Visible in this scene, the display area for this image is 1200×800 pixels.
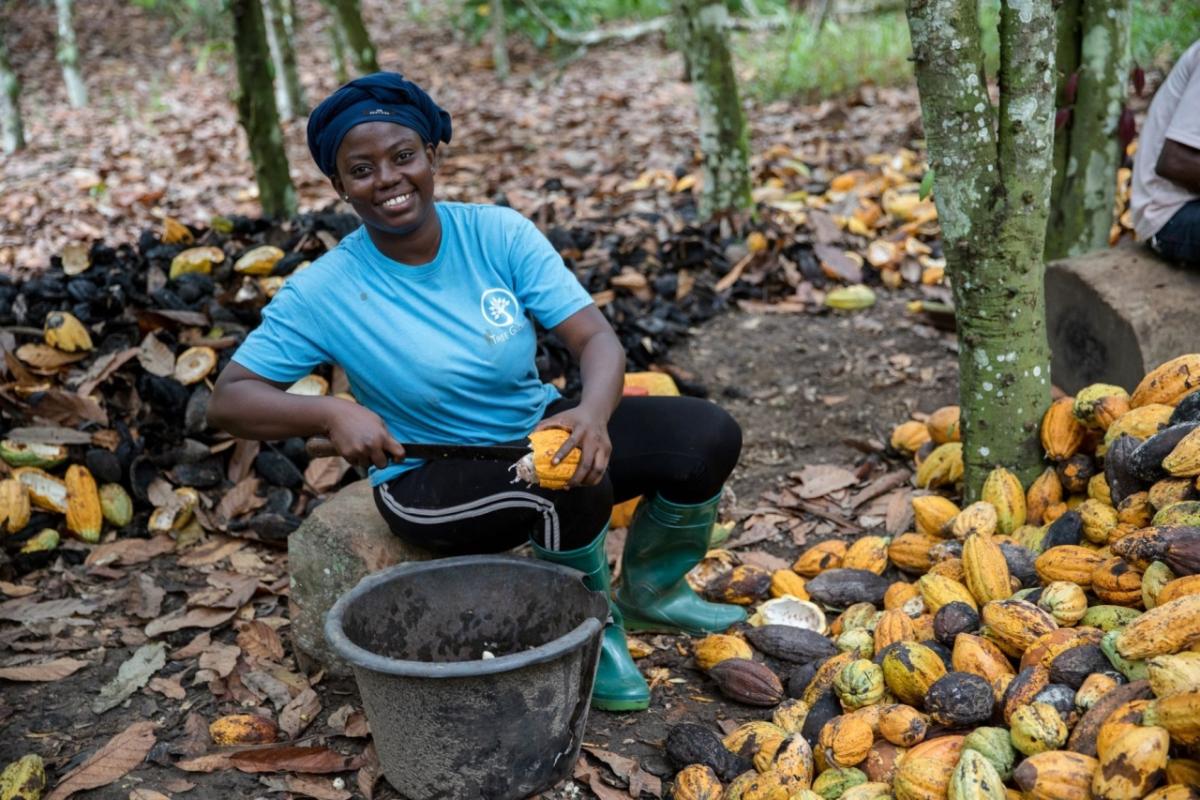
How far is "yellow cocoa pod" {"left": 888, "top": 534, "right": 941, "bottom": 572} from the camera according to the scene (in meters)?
3.09

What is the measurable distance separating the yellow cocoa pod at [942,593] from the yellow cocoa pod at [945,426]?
100 cm

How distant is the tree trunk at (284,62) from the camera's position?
8.55 meters

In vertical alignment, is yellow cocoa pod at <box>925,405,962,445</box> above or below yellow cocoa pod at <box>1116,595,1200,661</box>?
below

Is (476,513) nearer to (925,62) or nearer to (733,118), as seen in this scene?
(925,62)

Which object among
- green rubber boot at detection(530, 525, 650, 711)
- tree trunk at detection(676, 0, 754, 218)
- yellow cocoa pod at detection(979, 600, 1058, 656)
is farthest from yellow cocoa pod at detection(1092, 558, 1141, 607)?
tree trunk at detection(676, 0, 754, 218)

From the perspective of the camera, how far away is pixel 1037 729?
83.2 inches

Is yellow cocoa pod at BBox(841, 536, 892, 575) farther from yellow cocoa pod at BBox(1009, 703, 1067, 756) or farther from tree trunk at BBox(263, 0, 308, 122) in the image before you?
tree trunk at BBox(263, 0, 308, 122)

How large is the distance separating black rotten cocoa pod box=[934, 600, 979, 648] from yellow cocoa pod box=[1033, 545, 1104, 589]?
0.22 metres

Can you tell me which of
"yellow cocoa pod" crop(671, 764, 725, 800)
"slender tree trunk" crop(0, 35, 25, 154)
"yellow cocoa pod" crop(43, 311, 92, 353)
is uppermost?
"slender tree trunk" crop(0, 35, 25, 154)

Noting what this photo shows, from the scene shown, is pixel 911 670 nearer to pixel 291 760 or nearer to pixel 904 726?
pixel 904 726

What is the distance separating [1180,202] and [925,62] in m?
1.37

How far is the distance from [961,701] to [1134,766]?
0.45 metres

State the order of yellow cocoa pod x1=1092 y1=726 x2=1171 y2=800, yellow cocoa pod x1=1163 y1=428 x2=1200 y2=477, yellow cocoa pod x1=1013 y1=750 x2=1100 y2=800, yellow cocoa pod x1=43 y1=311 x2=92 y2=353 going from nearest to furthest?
yellow cocoa pod x1=1092 y1=726 x2=1171 y2=800 → yellow cocoa pod x1=1013 y1=750 x2=1100 y2=800 → yellow cocoa pod x1=1163 y1=428 x2=1200 y2=477 → yellow cocoa pod x1=43 y1=311 x2=92 y2=353

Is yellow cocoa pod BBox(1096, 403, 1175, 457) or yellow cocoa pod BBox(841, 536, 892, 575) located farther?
yellow cocoa pod BBox(841, 536, 892, 575)
